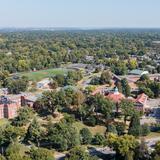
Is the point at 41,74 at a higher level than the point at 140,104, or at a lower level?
lower

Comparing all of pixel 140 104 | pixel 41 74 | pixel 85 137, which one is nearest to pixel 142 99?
pixel 140 104

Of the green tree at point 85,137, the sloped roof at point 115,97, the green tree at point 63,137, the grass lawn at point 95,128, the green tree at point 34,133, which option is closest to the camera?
the green tree at point 63,137

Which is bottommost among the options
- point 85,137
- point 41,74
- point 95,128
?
point 41,74

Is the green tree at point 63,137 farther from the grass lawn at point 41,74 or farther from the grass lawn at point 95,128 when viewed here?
the grass lawn at point 41,74

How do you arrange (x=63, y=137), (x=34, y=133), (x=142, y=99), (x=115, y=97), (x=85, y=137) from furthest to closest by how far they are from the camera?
(x=142, y=99)
(x=115, y=97)
(x=85, y=137)
(x=34, y=133)
(x=63, y=137)

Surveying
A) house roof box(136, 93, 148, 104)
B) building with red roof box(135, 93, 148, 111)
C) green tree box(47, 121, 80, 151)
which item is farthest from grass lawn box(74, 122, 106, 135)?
house roof box(136, 93, 148, 104)

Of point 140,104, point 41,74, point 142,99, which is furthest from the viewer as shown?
point 41,74

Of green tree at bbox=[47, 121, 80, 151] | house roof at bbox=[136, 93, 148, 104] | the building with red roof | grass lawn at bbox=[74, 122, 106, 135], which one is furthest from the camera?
house roof at bbox=[136, 93, 148, 104]

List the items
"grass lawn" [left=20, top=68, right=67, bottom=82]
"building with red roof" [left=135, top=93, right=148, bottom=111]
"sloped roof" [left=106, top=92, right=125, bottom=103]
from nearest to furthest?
"sloped roof" [left=106, top=92, right=125, bottom=103] < "building with red roof" [left=135, top=93, right=148, bottom=111] < "grass lawn" [left=20, top=68, right=67, bottom=82]

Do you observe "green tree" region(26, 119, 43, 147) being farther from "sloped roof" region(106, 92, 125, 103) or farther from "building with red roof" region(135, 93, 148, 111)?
"building with red roof" region(135, 93, 148, 111)

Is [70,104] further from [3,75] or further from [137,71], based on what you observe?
[137,71]

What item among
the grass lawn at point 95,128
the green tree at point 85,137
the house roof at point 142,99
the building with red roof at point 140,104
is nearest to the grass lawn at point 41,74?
the house roof at point 142,99

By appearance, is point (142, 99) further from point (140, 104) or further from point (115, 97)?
point (115, 97)
